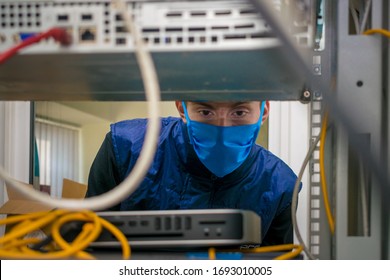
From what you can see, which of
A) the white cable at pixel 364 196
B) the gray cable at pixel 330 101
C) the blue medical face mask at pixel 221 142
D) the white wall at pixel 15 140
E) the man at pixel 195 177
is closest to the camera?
the gray cable at pixel 330 101

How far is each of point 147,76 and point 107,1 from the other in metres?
0.12

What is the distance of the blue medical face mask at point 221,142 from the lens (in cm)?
110

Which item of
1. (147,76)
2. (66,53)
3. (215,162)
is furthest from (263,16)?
(215,162)

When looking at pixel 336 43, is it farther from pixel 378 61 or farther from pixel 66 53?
pixel 66 53

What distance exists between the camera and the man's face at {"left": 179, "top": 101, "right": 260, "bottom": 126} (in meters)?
1.12

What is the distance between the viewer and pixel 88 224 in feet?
1.90

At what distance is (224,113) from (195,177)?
11.2 inches

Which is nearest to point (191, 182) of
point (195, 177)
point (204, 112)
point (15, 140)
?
point (195, 177)

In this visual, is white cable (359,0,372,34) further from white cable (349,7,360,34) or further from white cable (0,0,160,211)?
white cable (0,0,160,211)

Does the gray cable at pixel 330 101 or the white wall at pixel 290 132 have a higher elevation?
the gray cable at pixel 330 101

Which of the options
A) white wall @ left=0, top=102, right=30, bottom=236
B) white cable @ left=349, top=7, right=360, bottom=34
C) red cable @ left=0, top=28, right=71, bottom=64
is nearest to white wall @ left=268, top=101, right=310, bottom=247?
white wall @ left=0, top=102, right=30, bottom=236

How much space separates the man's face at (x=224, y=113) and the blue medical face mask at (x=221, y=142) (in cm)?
1

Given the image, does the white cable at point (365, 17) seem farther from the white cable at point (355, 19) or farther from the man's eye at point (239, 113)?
the man's eye at point (239, 113)

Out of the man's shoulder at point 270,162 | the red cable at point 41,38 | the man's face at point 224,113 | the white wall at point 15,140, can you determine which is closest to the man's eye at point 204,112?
the man's face at point 224,113
